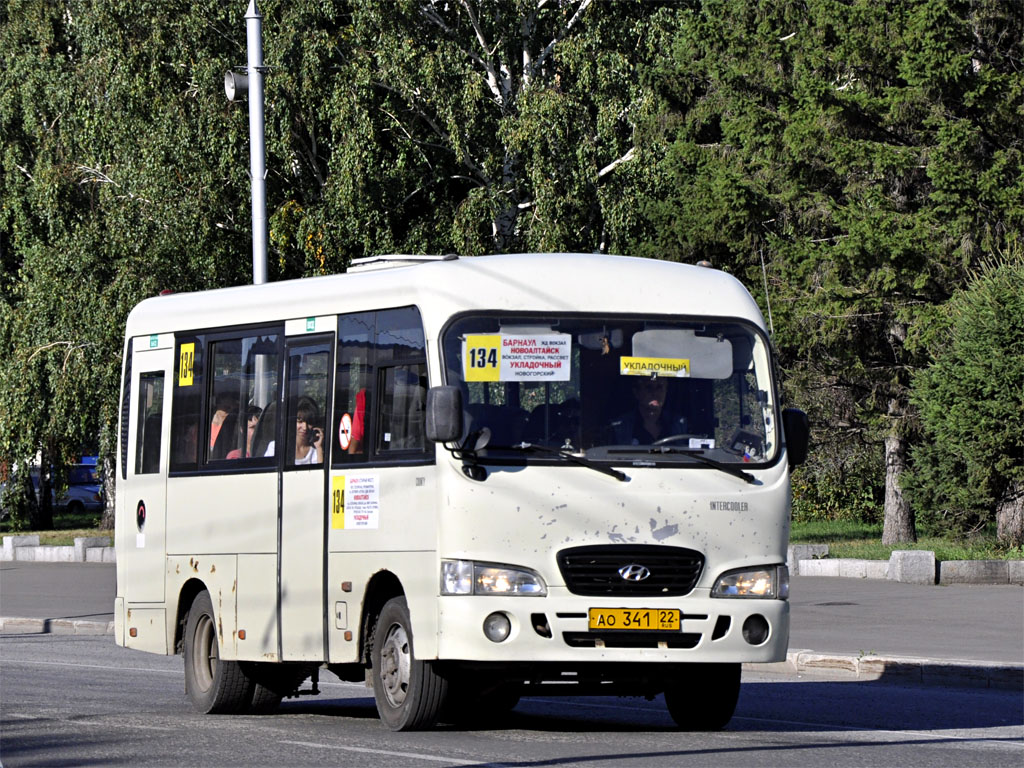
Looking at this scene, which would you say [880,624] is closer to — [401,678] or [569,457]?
[401,678]

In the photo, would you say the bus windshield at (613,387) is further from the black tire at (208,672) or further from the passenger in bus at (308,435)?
the black tire at (208,672)

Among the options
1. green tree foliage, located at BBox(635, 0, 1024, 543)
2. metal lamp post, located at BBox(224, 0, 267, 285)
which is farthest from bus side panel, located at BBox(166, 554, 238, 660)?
green tree foliage, located at BBox(635, 0, 1024, 543)

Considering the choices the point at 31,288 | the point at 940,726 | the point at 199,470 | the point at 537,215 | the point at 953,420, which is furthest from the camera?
the point at 31,288

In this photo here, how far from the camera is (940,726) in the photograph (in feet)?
41.9

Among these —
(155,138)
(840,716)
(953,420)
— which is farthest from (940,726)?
(155,138)

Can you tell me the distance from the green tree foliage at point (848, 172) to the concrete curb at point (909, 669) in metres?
17.7

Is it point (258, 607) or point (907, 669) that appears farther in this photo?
point (907, 669)

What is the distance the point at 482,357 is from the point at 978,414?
783 inches

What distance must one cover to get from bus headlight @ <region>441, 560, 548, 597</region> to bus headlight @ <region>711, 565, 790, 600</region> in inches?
45.0

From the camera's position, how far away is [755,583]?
11.5 meters

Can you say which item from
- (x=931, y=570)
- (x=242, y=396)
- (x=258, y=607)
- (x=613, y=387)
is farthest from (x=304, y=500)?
(x=931, y=570)

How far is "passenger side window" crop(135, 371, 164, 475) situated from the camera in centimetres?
1505

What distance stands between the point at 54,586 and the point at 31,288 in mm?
10382

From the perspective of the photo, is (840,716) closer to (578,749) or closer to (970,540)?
(578,749)
